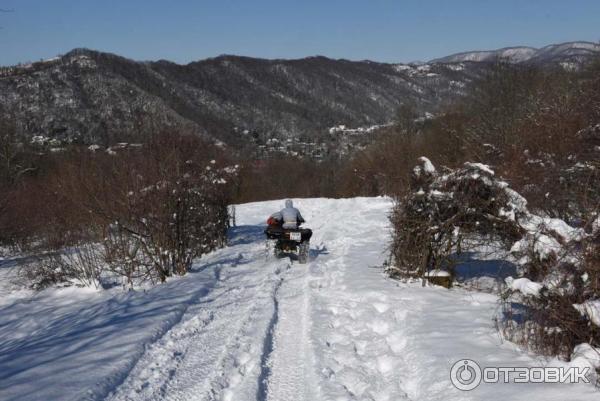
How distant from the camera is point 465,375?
14.5 feet

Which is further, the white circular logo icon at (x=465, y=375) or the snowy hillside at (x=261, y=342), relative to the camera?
the snowy hillside at (x=261, y=342)

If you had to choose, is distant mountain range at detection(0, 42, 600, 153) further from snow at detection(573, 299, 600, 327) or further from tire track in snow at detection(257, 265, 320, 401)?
snow at detection(573, 299, 600, 327)

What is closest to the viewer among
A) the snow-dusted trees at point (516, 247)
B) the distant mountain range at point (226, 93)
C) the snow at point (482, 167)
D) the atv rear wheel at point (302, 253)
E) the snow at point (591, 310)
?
the snow at point (591, 310)

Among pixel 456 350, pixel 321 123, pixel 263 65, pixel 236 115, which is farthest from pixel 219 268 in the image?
pixel 263 65

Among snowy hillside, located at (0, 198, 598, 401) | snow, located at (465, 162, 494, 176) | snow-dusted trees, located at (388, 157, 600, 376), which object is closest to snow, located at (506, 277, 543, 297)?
snow-dusted trees, located at (388, 157, 600, 376)

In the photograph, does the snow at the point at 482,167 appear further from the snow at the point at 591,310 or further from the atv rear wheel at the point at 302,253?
the atv rear wheel at the point at 302,253

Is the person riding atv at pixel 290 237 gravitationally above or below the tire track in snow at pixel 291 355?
above

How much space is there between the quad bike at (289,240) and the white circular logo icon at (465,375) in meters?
6.62

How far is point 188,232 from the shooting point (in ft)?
37.2

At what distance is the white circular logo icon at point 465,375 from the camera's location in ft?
13.8

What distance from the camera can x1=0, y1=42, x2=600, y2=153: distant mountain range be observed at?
3671 inches

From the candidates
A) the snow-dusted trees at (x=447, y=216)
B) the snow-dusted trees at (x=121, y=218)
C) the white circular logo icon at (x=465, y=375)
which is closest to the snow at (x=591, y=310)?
the white circular logo icon at (x=465, y=375)

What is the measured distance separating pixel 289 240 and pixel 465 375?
726 cm

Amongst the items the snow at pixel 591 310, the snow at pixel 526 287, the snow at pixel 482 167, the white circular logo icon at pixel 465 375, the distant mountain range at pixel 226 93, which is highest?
the distant mountain range at pixel 226 93
